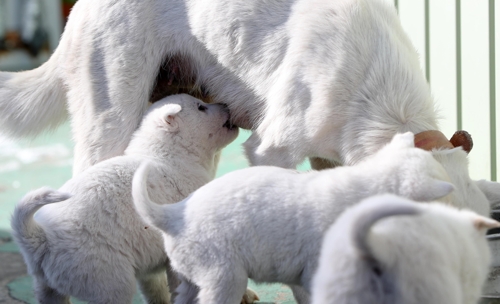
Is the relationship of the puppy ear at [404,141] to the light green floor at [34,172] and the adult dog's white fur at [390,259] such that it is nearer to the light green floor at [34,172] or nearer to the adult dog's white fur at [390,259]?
the adult dog's white fur at [390,259]

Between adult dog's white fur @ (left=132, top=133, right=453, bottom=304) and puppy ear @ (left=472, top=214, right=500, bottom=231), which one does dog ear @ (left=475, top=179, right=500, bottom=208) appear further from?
puppy ear @ (left=472, top=214, right=500, bottom=231)

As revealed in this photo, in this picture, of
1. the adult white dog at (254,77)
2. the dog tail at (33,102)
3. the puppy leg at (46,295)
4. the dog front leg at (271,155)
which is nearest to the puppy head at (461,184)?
the adult white dog at (254,77)

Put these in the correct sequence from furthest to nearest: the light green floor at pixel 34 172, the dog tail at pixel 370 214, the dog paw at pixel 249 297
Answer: the light green floor at pixel 34 172, the dog paw at pixel 249 297, the dog tail at pixel 370 214

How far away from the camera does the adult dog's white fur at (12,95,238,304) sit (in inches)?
115

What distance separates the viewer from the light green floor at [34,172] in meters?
4.03

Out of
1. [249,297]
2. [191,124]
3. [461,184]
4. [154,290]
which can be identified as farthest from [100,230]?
[461,184]

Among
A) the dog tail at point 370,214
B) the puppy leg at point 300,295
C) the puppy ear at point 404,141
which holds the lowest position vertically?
the puppy leg at point 300,295

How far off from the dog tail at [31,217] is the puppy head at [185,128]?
672 mm

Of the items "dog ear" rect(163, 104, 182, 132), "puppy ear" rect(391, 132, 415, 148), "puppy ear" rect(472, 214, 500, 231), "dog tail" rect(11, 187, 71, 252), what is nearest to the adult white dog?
"puppy ear" rect(391, 132, 415, 148)

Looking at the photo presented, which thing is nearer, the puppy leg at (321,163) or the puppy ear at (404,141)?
the puppy ear at (404,141)

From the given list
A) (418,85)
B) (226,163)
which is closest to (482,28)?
(418,85)

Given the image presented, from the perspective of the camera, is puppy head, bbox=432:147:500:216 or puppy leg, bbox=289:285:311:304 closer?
puppy head, bbox=432:147:500:216

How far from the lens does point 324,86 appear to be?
339cm

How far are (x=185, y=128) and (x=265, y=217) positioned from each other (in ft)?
3.53
